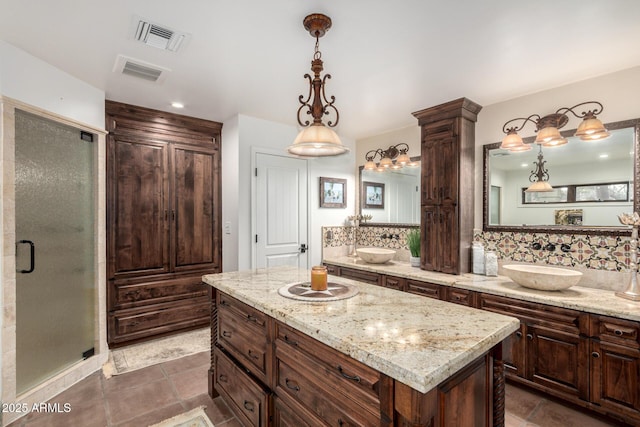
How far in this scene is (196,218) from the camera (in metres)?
3.77

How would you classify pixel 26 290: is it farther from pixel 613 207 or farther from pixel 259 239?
pixel 613 207

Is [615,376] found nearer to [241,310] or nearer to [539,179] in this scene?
[539,179]

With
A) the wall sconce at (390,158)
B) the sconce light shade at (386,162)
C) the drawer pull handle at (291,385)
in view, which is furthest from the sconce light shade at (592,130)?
the drawer pull handle at (291,385)

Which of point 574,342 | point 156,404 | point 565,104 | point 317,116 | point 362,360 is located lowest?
point 156,404

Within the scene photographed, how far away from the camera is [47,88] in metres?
2.43

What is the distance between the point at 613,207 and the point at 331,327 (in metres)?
2.61

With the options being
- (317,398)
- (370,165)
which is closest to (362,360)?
(317,398)

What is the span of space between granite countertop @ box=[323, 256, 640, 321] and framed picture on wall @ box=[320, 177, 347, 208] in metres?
1.35

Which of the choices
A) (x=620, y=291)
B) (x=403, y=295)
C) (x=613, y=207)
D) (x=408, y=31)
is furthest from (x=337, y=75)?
(x=620, y=291)

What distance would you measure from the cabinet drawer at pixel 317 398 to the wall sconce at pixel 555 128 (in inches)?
108

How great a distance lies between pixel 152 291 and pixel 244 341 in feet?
6.76

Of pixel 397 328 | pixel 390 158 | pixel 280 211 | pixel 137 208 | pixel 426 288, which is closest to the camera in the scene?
pixel 397 328

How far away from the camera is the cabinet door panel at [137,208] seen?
326 cm

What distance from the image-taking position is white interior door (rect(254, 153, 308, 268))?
3.76 m
